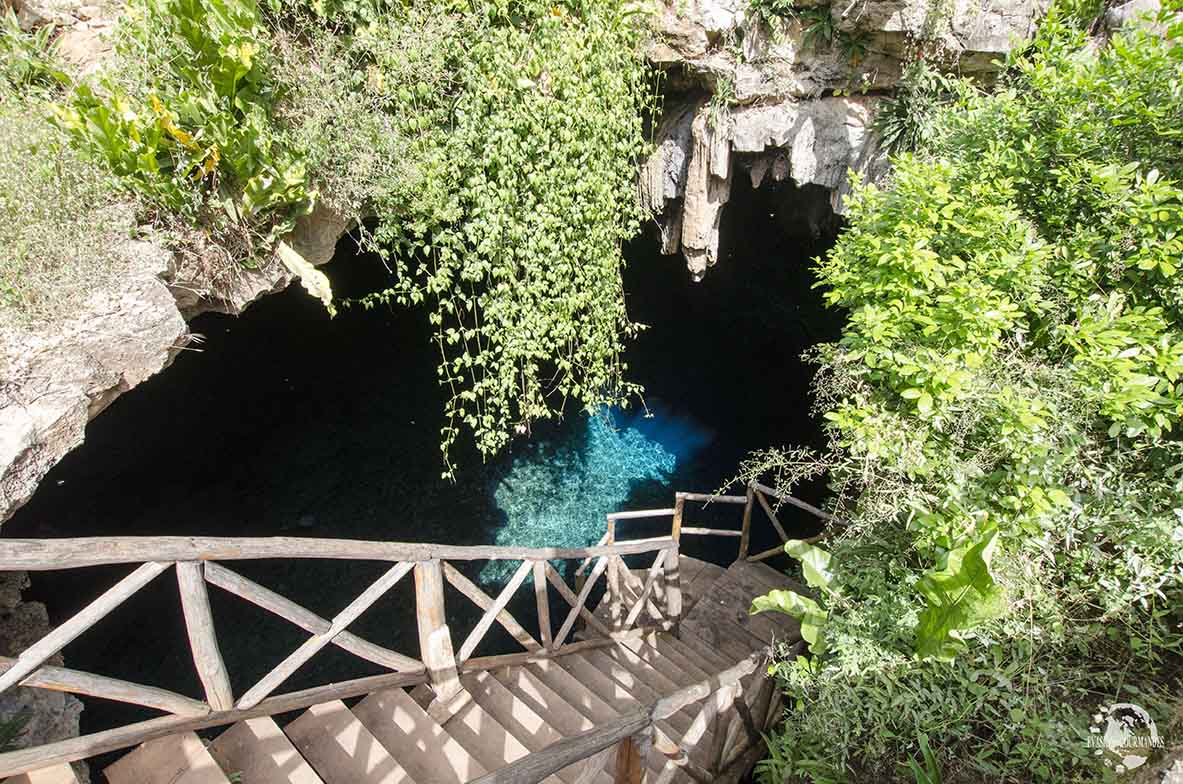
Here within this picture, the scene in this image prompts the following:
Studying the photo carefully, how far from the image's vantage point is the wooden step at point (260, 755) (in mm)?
2318

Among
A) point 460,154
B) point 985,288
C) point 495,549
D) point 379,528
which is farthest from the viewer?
point 379,528

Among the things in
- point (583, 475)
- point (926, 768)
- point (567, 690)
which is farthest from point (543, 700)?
point (583, 475)

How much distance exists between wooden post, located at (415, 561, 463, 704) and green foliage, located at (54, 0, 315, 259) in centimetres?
240

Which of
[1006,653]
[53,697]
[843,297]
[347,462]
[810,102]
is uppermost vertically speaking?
[810,102]

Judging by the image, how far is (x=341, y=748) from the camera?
8.53 ft

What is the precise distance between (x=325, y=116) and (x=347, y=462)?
5.48 meters

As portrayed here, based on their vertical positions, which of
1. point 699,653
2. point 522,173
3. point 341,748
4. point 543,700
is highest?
point 522,173

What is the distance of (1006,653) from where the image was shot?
3.34m

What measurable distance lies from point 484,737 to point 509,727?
199 mm

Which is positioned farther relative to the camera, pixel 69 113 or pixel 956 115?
pixel 956 115

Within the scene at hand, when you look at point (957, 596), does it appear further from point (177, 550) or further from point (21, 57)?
point (21, 57)

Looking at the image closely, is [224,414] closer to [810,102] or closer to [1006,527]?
[810,102]

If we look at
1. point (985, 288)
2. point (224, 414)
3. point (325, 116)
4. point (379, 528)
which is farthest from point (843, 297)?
point (224, 414)

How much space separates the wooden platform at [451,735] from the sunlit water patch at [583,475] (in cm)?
384
